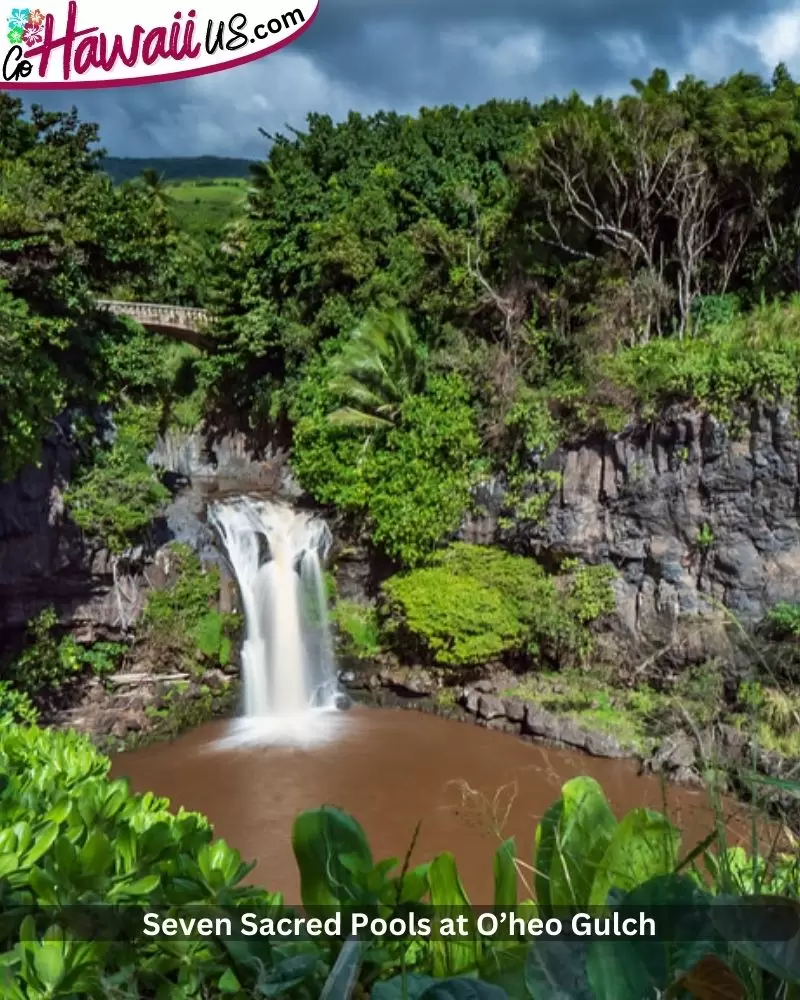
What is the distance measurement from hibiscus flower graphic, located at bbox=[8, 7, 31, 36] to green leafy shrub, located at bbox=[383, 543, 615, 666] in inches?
365

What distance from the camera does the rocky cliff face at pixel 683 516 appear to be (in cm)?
1012

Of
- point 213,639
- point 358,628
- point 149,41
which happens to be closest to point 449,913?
point 149,41

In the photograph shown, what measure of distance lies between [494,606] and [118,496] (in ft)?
Answer: 18.4

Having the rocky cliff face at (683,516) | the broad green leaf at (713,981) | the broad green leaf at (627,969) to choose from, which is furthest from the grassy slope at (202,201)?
the broad green leaf at (713,981)

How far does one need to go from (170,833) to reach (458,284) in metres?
13.0

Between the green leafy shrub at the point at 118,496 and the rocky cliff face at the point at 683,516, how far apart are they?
5.52m

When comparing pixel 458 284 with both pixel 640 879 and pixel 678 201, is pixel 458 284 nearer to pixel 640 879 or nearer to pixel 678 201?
pixel 678 201

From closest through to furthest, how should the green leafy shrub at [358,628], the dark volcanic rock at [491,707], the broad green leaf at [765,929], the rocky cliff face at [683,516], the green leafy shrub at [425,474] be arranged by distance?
the broad green leaf at [765,929], the rocky cliff face at [683,516], the dark volcanic rock at [491,707], the green leafy shrub at [425,474], the green leafy shrub at [358,628]

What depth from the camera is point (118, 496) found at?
38.6 feet

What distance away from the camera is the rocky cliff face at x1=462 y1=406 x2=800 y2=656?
1012 cm

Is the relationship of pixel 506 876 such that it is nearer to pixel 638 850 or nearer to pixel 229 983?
pixel 638 850

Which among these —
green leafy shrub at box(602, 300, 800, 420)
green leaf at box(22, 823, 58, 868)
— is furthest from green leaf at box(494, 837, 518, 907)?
green leafy shrub at box(602, 300, 800, 420)

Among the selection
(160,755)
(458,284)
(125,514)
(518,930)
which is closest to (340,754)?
(160,755)

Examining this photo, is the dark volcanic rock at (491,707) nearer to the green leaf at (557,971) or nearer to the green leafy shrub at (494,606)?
the green leafy shrub at (494,606)
